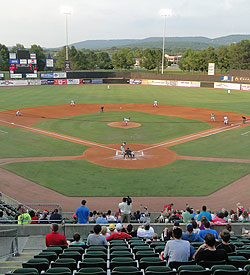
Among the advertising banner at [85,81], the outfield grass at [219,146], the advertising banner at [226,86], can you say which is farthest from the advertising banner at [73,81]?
the outfield grass at [219,146]

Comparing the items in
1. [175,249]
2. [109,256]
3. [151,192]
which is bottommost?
[151,192]

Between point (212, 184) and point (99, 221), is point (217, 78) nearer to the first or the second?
point (212, 184)

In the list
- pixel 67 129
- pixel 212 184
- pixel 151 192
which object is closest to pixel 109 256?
pixel 151 192

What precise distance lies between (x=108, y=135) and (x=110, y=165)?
33.5ft

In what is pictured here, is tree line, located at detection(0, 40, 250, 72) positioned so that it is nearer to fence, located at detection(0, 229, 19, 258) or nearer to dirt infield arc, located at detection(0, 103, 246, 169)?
dirt infield arc, located at detection(0, 103, 246, 169)

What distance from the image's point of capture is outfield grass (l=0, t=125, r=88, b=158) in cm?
3045

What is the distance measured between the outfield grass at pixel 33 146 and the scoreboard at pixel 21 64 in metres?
48.3

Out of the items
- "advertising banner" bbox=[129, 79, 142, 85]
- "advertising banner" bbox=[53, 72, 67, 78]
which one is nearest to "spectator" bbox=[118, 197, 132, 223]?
"advertising banner" bbox=[53, 72, 67, 78]

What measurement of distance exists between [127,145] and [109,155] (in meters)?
3.59

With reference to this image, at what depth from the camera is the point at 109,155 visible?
97.5 ft

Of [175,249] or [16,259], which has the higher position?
[175,249]

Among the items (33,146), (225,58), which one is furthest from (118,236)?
(225,58)

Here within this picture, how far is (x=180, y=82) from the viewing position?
3684 inches

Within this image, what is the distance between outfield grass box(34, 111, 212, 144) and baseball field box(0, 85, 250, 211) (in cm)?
11
